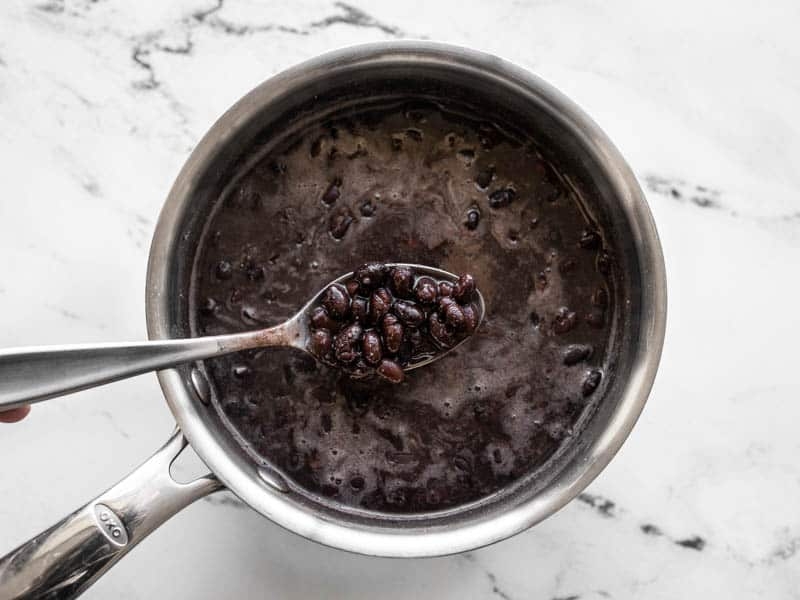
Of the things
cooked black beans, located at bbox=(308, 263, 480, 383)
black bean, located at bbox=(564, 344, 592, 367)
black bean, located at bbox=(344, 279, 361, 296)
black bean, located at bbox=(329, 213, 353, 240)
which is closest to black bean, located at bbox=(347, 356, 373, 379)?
cooked black beans, located at bbox=(308, 263, 480, 383)

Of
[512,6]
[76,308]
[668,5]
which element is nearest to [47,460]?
[76,308]

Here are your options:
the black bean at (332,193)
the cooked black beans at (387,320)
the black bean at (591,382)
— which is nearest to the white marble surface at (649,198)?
the black bean at (591,382)

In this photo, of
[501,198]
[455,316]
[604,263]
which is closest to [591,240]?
[604,263]

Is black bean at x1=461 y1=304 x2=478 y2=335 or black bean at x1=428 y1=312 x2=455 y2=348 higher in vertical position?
black bean at x1=461 y1=304 x2=478 y2=335

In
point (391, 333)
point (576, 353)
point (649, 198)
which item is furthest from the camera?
point (649, 198)

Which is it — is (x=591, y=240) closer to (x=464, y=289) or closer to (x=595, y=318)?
(x=595, y=318)

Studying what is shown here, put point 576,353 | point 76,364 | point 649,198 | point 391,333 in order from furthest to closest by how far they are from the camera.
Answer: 1. point 649,198
2. point 576,353
3. point 391,333
4. point 76,364

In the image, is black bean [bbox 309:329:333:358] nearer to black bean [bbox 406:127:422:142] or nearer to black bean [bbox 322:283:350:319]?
black bean [bbox 322:283:350:319]
